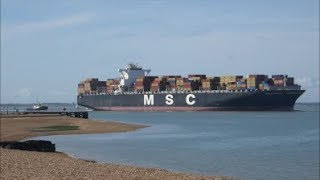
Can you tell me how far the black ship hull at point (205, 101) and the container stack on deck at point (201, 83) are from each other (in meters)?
2.56

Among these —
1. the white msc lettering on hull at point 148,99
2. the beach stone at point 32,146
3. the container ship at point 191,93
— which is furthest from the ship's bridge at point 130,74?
the beach stone at point 32,146

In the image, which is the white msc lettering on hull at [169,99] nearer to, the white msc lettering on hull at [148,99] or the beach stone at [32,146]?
the white msc lettering on hull at [148,99]

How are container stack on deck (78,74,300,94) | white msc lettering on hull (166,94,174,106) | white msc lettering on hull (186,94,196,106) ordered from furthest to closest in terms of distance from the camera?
white msc lettering on hull (166,94,174,106) < white msc lettering on hull (186,94,196,106) < container stack on deck (78,74,300,94)

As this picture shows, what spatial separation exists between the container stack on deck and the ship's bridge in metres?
1.70

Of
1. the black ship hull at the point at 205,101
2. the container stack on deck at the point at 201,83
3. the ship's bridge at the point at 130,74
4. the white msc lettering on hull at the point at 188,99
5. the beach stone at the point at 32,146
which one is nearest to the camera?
the beach stone at the point at 32,146

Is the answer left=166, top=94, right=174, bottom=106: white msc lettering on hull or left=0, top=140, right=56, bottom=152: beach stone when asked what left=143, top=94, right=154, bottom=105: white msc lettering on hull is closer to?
left=166, top=94, right=174, bottom=106: white msc lettering on hull

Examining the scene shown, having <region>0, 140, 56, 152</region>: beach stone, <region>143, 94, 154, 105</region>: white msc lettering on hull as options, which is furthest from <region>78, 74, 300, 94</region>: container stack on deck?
<region>0, 140, 56, 152</region>: beach stone

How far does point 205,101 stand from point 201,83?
8574mm

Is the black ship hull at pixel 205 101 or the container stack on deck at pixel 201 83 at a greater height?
the container stack on deck at pixel 201 83

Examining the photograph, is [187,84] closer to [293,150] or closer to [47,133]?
[47,133]

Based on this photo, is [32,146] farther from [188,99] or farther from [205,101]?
[188,99]

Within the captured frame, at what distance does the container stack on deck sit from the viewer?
101m

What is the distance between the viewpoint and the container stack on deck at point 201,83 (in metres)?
101

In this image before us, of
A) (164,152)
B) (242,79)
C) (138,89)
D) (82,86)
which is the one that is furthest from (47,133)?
(82,86)
